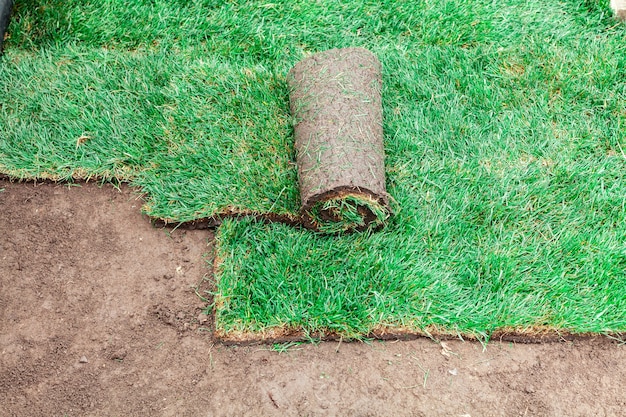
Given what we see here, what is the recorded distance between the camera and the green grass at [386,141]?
2791 mm

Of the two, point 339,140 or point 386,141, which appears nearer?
point 339,140

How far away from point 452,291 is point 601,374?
0.74 meters

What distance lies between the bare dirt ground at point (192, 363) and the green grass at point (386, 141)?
0.14 metres

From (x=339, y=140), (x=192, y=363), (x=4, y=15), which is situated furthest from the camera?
(x=4, y=15)

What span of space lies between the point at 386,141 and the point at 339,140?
1.60ft

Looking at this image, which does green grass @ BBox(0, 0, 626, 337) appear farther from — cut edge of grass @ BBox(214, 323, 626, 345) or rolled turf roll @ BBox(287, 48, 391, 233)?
rolled turf roll @ BBox(287, 48, 391, 233)

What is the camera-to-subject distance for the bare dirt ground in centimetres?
253

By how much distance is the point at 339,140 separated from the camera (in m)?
2.90

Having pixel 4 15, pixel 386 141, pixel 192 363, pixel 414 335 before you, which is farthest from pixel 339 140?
pixel 4 15

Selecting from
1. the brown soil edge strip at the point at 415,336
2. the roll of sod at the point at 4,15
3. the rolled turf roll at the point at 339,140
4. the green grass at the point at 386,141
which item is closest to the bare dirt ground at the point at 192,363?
the brown soil edge strip at the point at 415,336

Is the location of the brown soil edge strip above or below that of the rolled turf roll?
below

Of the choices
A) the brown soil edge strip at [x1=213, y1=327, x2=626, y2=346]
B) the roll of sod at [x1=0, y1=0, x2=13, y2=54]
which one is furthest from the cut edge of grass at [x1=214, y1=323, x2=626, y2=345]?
the roll of sod at [x1=0, y1=0, x2=13, y2=54]

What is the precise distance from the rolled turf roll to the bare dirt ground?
601 millimetres

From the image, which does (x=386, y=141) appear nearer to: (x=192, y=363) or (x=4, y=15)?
(x=192, y=363)
